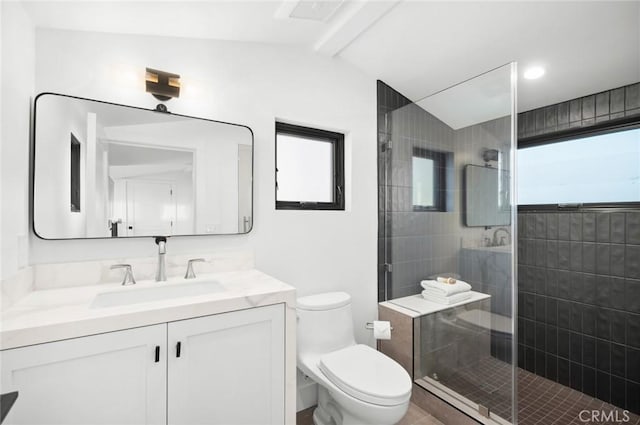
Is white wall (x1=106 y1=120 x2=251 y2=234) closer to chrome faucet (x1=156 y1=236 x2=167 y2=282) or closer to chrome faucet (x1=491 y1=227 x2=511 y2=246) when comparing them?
chrome faucet (x1=156 y1=236 x2=167 y2=282)

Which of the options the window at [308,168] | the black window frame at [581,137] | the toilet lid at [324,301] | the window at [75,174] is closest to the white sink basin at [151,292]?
the window at [75,174]

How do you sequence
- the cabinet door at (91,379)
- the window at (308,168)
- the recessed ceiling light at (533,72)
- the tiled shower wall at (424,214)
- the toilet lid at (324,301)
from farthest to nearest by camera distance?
the window at (308,168), the recessed ceiling light at (533,72), the toilet lid at (324,301), the tiled shower wall at (424,214), the cabinet door at (91,379)

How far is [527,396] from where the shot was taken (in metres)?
2.22

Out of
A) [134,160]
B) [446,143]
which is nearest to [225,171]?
[134,160]

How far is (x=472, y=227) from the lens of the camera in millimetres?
1873

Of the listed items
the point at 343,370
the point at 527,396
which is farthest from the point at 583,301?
the point at 343,370

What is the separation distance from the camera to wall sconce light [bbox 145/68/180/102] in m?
1.56

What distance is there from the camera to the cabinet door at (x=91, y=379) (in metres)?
0.94

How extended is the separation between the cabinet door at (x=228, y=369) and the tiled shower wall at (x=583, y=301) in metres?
2.20

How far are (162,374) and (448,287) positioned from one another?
1677 mm

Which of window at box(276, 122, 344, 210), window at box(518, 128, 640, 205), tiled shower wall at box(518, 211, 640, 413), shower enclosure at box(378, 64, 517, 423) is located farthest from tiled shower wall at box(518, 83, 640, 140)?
window at box(276, 122, 344, 210)

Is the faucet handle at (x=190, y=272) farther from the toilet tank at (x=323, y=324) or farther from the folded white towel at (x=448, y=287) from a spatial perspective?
the folded white towel at (x=448, y=287)

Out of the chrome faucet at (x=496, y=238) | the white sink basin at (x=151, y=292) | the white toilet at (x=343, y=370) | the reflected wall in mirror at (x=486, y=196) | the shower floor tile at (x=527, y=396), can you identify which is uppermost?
the reflected wall in mirror at (x=486, y=196)

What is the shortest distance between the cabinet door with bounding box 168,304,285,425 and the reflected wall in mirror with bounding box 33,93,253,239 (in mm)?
627
